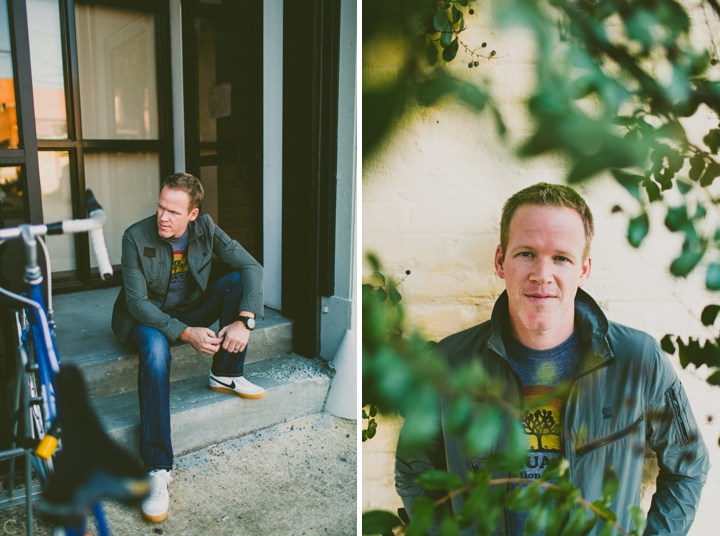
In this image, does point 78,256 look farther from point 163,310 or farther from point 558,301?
point 558,301

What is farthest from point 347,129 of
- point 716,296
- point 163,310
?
point 716,296

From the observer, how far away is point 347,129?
2.99 m

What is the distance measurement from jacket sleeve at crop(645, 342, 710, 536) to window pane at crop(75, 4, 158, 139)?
3.53m

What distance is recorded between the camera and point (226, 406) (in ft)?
9.15

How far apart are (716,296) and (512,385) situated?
644 mm

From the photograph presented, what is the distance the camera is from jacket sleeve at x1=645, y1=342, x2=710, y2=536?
1.61 m

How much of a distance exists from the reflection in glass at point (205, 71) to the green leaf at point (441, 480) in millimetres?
3066

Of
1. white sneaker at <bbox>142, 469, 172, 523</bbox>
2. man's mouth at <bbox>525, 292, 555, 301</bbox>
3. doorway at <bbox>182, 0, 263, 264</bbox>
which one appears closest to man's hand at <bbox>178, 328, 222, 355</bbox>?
white sneaker at <bbox>142, 469, 172, 523</bbox>

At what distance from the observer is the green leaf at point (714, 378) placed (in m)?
1.67

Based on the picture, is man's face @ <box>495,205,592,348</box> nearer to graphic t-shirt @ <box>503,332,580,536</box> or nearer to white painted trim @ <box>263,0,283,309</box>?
graphic t-shirt @ <box>503,332,580,536</box>

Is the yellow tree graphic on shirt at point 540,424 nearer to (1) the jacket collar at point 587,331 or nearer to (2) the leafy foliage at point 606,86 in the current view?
(1) the jacket collar at point 587,331

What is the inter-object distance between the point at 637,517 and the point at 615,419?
0.99 feet

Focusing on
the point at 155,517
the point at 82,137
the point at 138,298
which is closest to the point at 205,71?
the point at 82,137

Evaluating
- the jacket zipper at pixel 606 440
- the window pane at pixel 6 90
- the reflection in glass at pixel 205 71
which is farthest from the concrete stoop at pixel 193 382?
the jacket zipper at pixel 606 440
